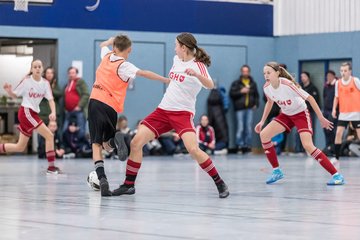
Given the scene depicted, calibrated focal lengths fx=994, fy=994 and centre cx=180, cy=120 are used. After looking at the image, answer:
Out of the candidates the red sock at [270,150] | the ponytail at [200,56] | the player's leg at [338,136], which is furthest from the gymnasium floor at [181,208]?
the player's leg at [338,136]

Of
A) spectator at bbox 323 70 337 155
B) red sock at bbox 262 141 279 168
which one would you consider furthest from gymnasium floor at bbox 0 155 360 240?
spectator at bbox 323 70 337 155

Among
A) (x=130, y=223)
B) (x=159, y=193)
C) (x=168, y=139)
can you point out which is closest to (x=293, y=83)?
(x=159, y=193)

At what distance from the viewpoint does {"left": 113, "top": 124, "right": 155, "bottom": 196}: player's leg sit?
12320 mm

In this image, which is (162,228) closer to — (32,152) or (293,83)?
(293,83)

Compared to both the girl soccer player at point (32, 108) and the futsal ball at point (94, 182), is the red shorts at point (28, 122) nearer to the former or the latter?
the girl soccer player at point (32, 108)

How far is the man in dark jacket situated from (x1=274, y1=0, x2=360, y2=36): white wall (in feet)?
6.98

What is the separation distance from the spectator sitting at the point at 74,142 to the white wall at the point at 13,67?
3.05 m

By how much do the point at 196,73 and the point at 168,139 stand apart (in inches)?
600

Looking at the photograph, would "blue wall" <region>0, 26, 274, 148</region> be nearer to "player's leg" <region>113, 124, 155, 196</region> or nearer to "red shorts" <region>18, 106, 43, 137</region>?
"red shorts" <region>18, 106, 43, 137</region>

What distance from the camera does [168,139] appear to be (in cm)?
2700

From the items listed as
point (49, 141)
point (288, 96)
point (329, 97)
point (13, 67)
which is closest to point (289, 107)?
point (288, 96)

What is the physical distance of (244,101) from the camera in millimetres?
28359

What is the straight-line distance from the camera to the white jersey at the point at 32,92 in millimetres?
17125

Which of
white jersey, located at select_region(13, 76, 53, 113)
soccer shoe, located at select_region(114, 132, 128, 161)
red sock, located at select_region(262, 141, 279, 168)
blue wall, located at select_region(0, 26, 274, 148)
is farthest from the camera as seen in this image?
blue wall, located at select_region(0, 26, 274, 148)
